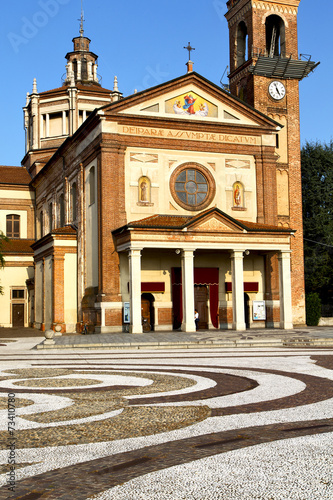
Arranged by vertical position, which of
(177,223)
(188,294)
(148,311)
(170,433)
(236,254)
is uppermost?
(177,223)

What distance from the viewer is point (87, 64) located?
210 feet

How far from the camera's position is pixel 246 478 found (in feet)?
19.1

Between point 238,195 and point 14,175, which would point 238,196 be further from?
point 14,175

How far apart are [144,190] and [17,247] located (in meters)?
23.3

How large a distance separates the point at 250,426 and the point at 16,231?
52.8m

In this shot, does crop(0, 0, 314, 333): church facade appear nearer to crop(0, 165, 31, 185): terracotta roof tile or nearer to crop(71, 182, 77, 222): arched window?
crop(71, 182, 77, 222): arched window

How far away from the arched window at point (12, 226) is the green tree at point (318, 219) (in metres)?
27.7

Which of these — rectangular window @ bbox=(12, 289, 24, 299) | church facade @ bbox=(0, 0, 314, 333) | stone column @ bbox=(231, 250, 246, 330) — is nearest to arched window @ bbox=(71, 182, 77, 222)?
church facade @ bbox=(0, 0, 314, 333)

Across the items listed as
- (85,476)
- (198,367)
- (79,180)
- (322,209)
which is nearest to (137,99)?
(79,180)

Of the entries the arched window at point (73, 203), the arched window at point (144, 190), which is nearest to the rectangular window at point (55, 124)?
the arched window at point (73, 203)

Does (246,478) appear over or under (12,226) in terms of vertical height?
under

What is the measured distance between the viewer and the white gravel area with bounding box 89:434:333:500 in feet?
17.6

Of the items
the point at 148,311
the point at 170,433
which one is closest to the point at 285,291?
the point at 148,311

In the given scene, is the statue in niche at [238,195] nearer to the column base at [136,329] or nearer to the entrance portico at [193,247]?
the entrance portico at [193,247]
